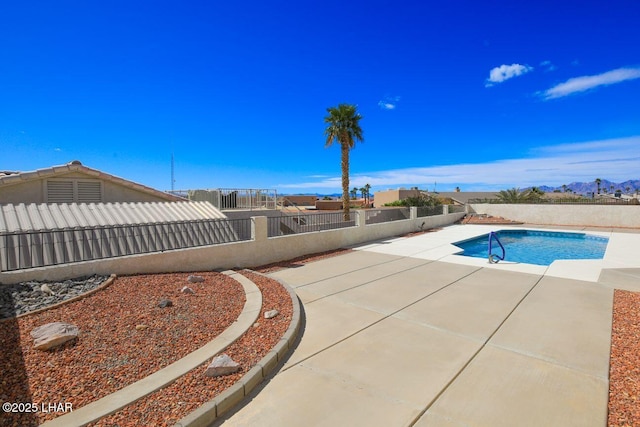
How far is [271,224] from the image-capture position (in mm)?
12000

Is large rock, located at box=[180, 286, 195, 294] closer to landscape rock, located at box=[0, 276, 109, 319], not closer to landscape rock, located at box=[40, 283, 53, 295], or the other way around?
landscape rock, located at box=[0, 276, 109, 319]

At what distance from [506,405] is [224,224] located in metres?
8.74

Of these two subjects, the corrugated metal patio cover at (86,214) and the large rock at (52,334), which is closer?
the large rock at (52,334)

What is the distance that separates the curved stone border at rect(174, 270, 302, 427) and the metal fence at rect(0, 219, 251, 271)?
17.7 ft

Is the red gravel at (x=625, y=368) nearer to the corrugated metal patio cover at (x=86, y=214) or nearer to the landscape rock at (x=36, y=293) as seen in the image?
the landscape rock at (x=36, y=293)

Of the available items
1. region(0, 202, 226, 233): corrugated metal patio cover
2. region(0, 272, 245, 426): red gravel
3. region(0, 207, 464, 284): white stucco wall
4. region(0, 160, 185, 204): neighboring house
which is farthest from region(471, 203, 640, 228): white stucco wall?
region(0, 272, 245, 426): red gravel

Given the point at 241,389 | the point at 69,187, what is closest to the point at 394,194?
the point at 69,187

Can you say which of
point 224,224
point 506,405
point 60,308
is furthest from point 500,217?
point 60,308

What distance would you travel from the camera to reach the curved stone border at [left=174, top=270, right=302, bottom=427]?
10.0 feet

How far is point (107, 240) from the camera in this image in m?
7.91

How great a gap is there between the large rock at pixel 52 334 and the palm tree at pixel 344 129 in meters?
16.9

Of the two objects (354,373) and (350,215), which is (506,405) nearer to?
(354,373)

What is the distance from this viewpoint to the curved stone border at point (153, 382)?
9.66ft

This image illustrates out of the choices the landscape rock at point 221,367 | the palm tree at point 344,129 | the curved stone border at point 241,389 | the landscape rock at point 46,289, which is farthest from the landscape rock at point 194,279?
the palm tree at point 344,129
